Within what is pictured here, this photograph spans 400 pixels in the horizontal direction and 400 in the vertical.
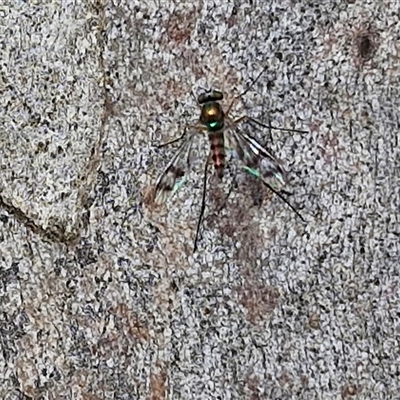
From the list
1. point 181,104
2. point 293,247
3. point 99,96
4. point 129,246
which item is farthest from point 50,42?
point 293,247

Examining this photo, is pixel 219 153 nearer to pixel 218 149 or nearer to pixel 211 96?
pixel 218 149

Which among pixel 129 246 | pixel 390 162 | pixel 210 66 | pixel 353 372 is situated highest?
pixel 210 66

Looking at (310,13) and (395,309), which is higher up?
(310,13)

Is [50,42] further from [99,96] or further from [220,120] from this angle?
[220,120]

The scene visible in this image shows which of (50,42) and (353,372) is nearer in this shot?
(353,372)

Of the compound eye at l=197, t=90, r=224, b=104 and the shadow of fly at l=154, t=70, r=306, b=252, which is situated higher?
the compound eye at l=197, t=90, r=224, b=104
